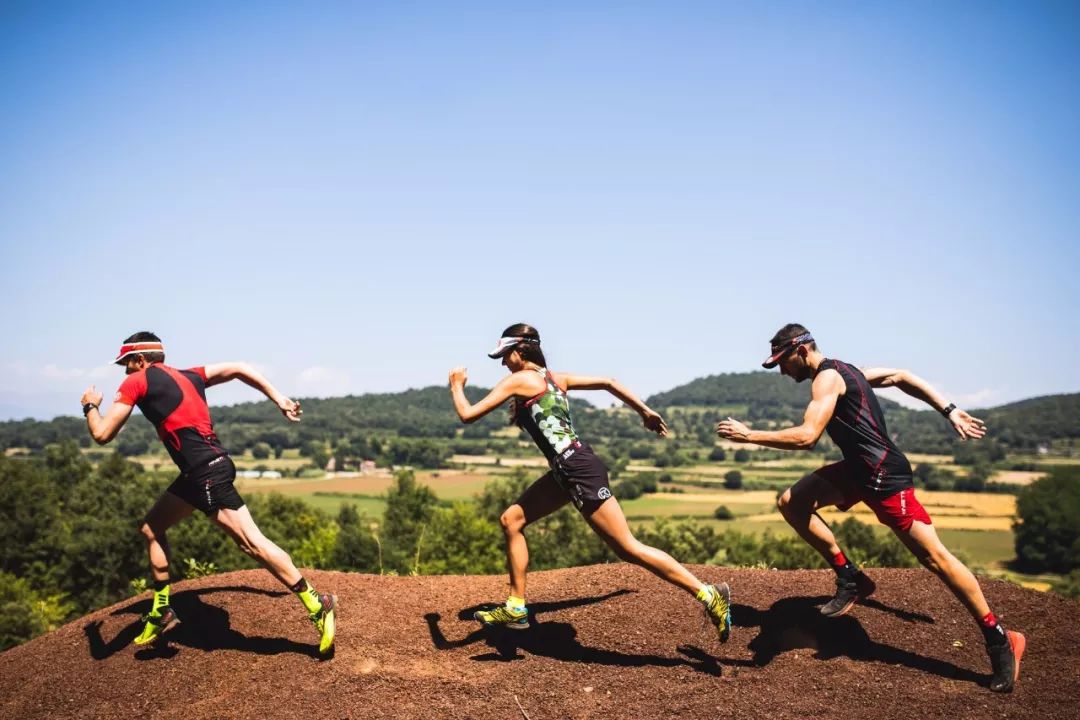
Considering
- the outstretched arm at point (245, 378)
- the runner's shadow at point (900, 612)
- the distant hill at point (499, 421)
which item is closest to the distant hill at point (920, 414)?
the distant hill at point (499, 421)

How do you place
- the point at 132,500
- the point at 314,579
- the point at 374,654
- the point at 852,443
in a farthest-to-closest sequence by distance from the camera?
the point at 132,500 → the point at 314,579 → the point at 374,654 → the point at 852,443

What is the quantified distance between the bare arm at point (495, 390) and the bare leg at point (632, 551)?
3.75ft

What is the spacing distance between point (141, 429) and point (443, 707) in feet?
463

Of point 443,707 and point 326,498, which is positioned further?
point 326,498

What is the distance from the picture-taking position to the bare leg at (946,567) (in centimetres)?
619

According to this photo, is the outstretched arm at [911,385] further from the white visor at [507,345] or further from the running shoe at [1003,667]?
the white visor at [507,345]

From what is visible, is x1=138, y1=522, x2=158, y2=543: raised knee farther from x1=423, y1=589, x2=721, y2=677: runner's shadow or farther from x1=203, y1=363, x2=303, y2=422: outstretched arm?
x1=423, y1=589, x2=721, y2=677: runner's shadow

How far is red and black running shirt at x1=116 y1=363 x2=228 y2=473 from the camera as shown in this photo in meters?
6.81

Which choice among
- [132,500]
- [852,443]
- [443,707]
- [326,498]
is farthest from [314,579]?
[326,498]

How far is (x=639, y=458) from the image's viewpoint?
122250 millimetres

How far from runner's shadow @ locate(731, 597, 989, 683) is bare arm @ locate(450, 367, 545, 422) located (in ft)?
9.83

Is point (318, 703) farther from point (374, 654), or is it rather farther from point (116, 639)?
point (116, 639)

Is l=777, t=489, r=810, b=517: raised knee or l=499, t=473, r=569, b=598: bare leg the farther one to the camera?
l=777, t=489, r=810, b=517: raised knee

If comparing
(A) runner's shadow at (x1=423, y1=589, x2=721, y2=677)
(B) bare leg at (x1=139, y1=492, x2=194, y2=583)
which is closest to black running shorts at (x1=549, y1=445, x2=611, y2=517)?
Result: (A) runner's shadow at (x1=423, y1=589, x2=721, y2=677)
